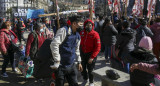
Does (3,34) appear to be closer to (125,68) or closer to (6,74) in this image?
(6,74)

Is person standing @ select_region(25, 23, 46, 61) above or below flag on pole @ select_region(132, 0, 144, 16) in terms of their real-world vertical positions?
below

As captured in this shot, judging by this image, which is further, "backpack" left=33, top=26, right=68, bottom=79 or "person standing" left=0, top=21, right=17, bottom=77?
"person standing" left=0, top=21, right=17, bottom=77

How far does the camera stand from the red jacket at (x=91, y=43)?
14.1ft

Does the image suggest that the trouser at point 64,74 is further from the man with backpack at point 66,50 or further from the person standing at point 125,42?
the person standing at point 125,42

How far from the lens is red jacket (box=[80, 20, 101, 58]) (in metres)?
4.29

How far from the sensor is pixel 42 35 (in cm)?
516

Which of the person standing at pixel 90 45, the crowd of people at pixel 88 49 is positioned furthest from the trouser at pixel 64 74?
the person standing at pixel 90 45

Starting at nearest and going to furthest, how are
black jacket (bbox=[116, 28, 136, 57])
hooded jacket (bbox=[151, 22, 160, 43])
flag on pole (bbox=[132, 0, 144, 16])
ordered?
1. black jacket (bbox=[116, 28, 136, 57])
2. hooded jacket (bbox=[151, 22, 160, 43])
3. flag on pole (bbox=[132, 0, 144, 16])

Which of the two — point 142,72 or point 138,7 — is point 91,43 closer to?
point 142,72

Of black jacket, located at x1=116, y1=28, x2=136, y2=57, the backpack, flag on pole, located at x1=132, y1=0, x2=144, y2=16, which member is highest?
Answer: flag on pole, located at x1=132, y1=0, x2=144, y2=16

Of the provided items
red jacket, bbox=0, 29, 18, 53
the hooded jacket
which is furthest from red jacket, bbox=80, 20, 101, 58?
the hooded jacket

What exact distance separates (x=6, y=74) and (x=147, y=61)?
15.6 feet

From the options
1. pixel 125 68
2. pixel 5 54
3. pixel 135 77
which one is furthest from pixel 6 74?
pixel 135 77

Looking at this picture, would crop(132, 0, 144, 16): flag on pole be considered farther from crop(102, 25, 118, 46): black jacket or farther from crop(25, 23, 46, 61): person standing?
crop(25, 23, 46, 61): person standing
